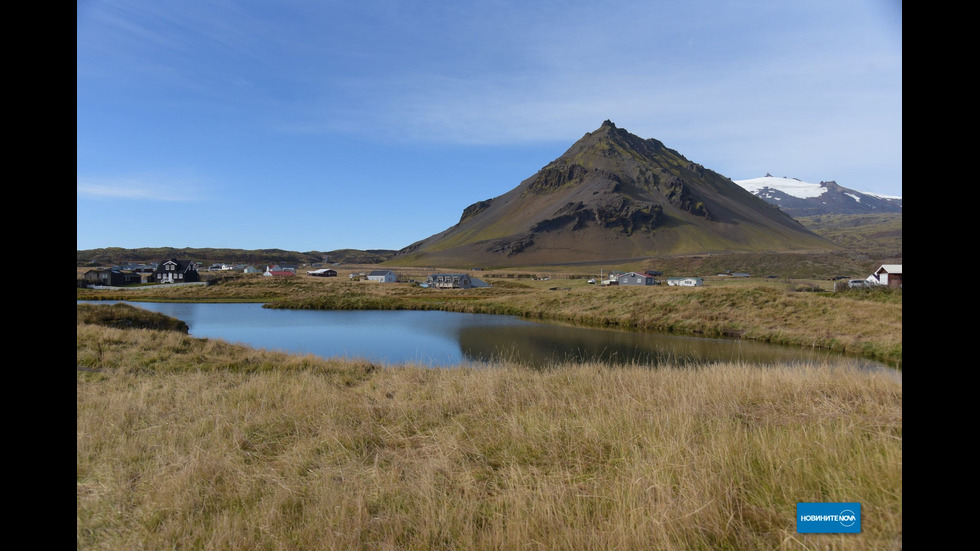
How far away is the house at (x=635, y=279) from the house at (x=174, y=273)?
260ft

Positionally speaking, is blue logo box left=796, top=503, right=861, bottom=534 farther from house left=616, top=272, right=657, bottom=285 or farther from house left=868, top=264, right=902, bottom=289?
house left=616, top=272, right=657, bottom=285

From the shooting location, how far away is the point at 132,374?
33.9 feet

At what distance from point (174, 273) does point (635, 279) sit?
84.2 metres

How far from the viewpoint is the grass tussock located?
3.18m

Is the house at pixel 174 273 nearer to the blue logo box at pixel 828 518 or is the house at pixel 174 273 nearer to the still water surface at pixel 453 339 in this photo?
the still water surface at pixel 453 339

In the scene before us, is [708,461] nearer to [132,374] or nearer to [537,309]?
[132,374]

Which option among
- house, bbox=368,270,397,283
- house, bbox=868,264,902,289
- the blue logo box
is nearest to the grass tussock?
the blue logo box

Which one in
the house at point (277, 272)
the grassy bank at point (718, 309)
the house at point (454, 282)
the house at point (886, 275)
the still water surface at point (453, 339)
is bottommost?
the still water surface at point (453, 339)

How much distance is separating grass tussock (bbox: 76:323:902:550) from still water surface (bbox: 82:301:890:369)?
10213mm

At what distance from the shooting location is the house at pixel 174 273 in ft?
273

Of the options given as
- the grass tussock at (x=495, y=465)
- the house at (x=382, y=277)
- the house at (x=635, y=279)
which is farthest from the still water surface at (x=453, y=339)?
the house at (x=382, y=277)
